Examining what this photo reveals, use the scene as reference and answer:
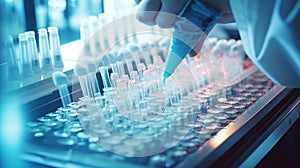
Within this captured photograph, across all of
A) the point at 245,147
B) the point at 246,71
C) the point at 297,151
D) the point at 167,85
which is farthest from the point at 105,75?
the point at 297,151

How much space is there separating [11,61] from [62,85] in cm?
18

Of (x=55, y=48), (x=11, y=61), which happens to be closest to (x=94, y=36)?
(x=55, y=48)

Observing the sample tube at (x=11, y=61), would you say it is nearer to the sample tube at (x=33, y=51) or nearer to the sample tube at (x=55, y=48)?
the sample tube at (x=33, y=51)

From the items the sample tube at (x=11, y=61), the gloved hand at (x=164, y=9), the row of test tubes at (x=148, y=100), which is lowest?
the row of test tubes at (x=148, y=100)

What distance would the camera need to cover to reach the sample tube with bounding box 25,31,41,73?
4.88 ft

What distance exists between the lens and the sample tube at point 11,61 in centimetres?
140

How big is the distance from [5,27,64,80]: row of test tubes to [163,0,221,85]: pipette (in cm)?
56

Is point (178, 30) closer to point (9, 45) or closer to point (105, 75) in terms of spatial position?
point (105, 75)

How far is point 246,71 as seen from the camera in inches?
78.6

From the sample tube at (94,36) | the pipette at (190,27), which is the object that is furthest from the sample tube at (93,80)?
the pipette at (190,27)

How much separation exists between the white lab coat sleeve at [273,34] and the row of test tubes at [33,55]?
2.45 feet

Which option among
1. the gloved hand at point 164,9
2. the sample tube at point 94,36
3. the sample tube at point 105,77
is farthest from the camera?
the sample tube at point 94,36

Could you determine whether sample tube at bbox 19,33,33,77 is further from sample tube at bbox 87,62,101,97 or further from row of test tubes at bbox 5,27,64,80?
sample tube at bbox 87,62,101,97

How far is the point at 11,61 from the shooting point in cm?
142
